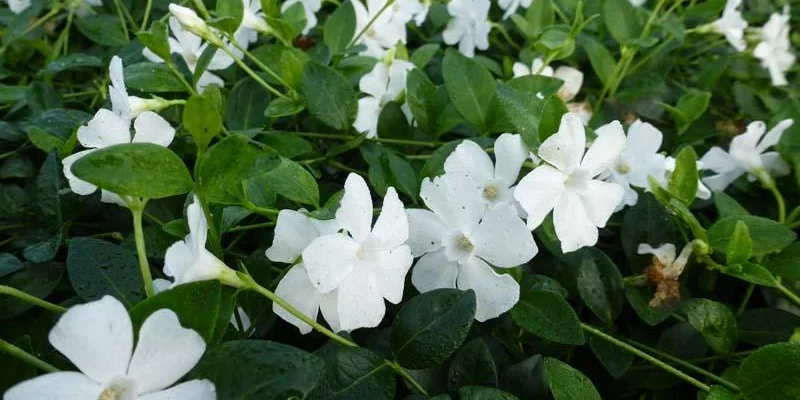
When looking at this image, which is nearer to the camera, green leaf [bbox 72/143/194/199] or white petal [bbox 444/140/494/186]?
green leaf [bbox 72/143/194/199]

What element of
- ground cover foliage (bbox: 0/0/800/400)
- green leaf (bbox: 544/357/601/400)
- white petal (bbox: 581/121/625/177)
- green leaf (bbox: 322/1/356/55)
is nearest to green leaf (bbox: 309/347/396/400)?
ground cover foliage (bbox: 0/0/800/400)

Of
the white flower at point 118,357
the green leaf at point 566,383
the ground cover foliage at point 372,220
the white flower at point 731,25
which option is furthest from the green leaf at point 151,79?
the white flower at point 731,25

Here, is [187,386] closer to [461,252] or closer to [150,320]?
[150,320]

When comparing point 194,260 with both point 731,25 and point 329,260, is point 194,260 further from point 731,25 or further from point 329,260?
point 731,25

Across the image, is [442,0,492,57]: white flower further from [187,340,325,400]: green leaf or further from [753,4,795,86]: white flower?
[187,340,325,400]: green leaf

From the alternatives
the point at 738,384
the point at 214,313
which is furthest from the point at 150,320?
the point at 738,384
